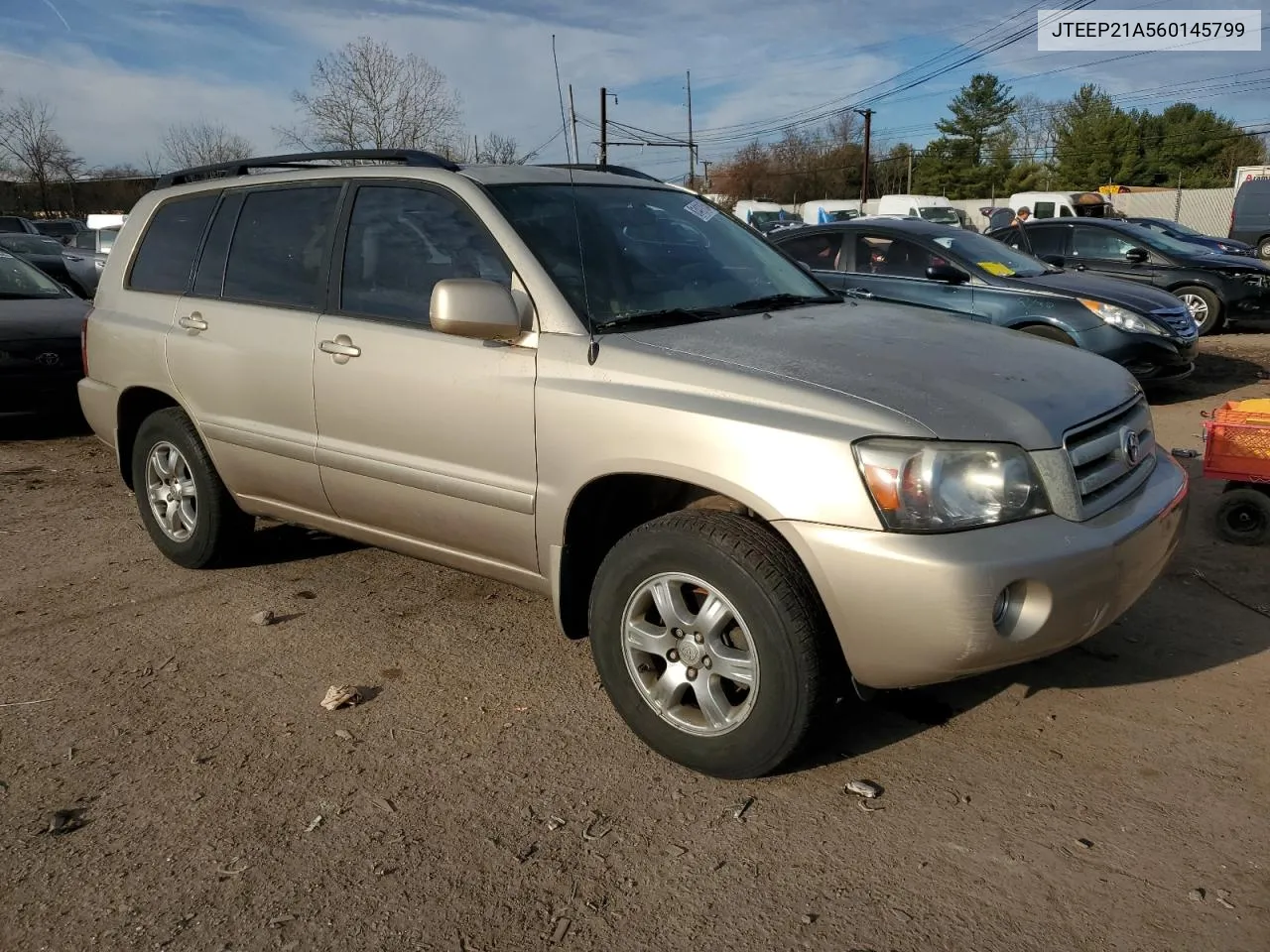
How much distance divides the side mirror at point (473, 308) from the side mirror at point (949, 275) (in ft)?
18.5

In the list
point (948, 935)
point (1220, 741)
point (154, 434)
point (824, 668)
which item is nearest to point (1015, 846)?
point (948, 935)

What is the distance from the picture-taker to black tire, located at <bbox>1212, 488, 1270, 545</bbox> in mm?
4820

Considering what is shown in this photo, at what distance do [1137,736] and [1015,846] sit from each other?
80 centimetres

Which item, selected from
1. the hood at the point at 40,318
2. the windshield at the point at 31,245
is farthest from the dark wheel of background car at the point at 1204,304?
the windshield at the point at 31,245

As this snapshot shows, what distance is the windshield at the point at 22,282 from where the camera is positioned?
28.5ft

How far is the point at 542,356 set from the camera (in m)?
→ 3.23

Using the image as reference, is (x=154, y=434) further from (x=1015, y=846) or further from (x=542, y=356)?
(x=1015, y=846)

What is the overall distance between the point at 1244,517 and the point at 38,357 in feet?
26.8

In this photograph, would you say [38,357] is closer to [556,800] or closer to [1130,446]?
[556,800]

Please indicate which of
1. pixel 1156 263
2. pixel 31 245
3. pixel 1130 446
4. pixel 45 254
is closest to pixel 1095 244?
pixel 1156 263

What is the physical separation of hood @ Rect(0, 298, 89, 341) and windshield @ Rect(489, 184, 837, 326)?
588 cm

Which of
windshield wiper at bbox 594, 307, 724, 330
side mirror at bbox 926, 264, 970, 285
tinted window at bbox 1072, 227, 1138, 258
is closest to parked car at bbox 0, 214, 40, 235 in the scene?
tinted window at bbox 1072, 227, 1138, 258

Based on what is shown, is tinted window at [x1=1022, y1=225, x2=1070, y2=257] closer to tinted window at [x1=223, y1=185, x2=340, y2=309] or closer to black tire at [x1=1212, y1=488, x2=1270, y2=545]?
black tire at [x1=1212, y1=488, x2=1270, y2=545]

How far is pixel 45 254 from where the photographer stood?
17.4 m
